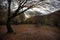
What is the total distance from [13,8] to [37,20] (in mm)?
2023

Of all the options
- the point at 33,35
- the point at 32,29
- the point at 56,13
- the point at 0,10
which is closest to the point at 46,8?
the point at 56,13

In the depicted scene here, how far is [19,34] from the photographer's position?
361 inches

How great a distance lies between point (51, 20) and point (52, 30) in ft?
4.59

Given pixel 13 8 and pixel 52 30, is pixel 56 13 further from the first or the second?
pixel 13 8

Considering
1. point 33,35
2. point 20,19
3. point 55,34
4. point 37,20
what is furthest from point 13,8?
→ point 55,34

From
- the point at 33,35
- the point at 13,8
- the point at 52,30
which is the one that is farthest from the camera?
the point at 13,8

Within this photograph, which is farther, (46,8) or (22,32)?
(46,8)

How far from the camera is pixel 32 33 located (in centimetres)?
949

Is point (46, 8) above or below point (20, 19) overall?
above

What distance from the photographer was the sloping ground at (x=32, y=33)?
874 centimetres

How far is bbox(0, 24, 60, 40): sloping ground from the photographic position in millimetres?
8742

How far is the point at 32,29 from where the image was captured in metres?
10.3

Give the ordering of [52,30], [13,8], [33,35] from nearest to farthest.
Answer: [33,35] < [52,30] < [13,8]

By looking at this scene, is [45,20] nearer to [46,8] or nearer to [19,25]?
[46,8]
